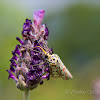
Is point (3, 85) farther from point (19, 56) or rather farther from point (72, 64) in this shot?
point (72, 64)

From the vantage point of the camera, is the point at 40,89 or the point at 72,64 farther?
the point at 72,64

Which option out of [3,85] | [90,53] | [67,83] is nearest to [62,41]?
[90,53]

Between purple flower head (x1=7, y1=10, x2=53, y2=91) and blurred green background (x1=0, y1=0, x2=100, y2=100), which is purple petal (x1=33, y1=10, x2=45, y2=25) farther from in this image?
blurred green background (x1=0, y1=0, x2=100, y2=100)

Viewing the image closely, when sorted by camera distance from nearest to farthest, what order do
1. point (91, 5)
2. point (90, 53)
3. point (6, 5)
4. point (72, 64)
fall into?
point (6, 5), point (72, 64), point (90, 53), point (91, 5)

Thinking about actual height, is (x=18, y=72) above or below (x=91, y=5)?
above

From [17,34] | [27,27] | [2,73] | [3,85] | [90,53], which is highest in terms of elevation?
[27,27]

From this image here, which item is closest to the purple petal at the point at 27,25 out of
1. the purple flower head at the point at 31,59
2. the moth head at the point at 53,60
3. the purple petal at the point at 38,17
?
the purple flower head at the point at 31,59

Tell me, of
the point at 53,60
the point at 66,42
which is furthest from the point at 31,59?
the point at 66,42

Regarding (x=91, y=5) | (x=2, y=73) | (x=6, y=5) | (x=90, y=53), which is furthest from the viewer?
(x=91, y=5)
